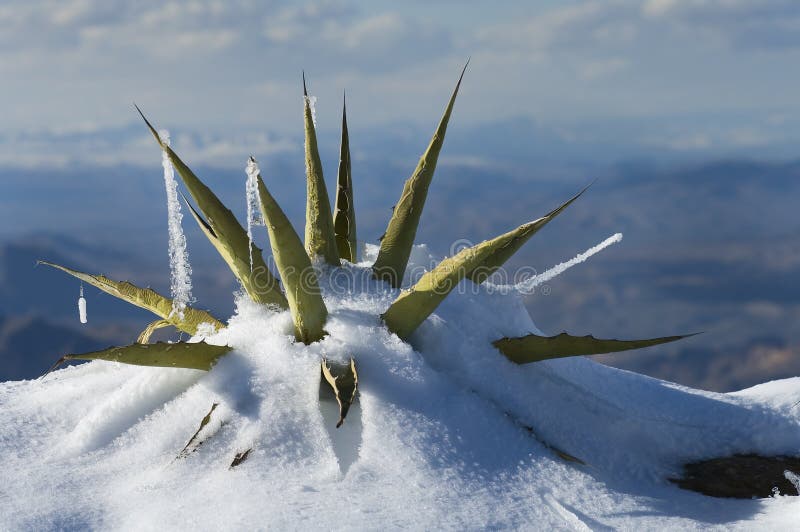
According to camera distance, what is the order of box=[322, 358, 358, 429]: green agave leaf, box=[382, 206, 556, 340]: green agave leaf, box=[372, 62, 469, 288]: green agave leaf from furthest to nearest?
1. box=[372, 62, 469, 288]: green agave leaf
2. box=[382, 206, 556, 340]: green agave leaf
3. box=[322, 358, 358, 429]: green agave leaf

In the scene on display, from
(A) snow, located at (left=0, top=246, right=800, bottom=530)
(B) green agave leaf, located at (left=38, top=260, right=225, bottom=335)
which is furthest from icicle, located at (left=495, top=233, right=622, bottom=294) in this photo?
(B) green agave leaf, located at (left=38, top=260, right=225, bottom=335)

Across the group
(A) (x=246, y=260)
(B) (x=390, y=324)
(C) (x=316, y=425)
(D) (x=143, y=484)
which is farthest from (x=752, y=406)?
(D) (x=143, y=484)

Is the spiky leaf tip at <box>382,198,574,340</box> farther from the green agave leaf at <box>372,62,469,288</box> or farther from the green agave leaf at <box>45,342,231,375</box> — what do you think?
the green agave leaf at <box>45,342,231,375</box>

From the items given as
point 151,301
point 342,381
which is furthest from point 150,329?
point 342,381

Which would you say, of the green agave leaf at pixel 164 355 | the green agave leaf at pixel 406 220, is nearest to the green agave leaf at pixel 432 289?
the green agave leaf at pixel 406 220

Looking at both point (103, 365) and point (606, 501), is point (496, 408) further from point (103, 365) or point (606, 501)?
point (103, 365)
